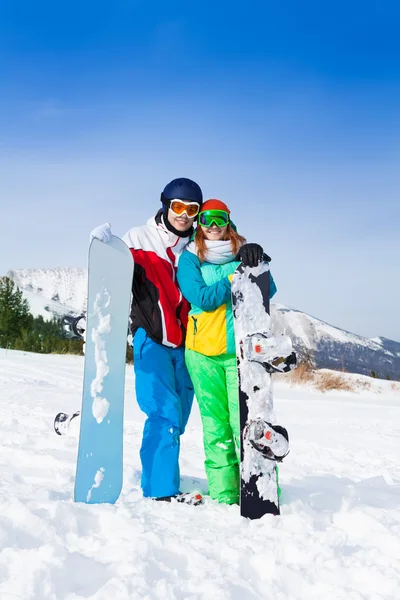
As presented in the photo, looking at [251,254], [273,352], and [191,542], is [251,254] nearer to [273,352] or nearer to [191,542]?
[273,352]

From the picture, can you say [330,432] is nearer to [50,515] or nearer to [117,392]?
[117,392]

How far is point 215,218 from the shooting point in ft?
10.3

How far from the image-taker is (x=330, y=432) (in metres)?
6.03

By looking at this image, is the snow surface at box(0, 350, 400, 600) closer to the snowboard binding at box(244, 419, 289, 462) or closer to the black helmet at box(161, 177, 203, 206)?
the snowboard binding at box(244, 419, 289, 462)

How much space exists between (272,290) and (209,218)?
1.89 feet

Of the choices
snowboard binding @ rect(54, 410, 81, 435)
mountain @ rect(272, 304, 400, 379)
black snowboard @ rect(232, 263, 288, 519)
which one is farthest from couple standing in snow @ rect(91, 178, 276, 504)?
mountain @ rect(272, 304, 400, 379)

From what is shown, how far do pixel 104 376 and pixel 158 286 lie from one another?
660 mm

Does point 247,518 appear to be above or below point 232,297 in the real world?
below

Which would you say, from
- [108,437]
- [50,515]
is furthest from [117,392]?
[50,515]

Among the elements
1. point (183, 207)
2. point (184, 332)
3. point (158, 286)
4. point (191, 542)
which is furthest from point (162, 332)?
point (191, 542)

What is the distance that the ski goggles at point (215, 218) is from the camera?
3.15m

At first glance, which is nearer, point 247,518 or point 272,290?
point 247,518

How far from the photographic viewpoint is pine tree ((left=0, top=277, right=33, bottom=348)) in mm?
30688

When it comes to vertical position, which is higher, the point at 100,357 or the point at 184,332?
the point at 184,332
